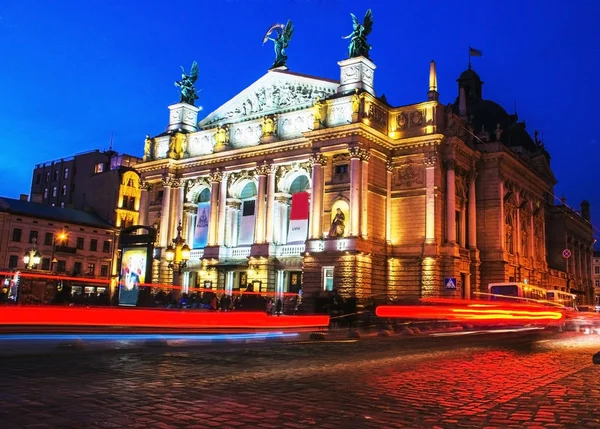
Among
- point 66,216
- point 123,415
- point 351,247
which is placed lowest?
point 123,415

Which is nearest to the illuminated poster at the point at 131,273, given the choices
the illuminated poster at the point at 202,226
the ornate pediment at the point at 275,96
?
the ornate pediment at the point at 275,96

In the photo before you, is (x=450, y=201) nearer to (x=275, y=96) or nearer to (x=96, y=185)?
(x=275, y=96)

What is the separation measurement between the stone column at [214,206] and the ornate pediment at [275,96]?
5.86 meters

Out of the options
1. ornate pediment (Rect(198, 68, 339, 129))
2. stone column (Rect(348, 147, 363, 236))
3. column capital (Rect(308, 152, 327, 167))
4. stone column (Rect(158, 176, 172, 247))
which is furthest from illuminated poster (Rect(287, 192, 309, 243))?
stone column (Rect(158, 176, 172, 247))

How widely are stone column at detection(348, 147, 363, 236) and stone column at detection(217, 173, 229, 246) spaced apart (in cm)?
1478

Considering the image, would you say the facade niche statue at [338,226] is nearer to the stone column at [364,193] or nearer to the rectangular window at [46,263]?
the stone column at [364,193]

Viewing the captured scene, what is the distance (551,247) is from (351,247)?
39.7m

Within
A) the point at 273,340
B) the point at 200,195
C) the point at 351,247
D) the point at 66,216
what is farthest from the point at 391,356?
the point at 66,216

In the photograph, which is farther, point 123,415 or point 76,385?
point 76,385

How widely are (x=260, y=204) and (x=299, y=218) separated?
4536 millimetres

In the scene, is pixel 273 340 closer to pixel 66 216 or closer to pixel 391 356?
pixel 391 356

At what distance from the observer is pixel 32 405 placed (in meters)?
7.39

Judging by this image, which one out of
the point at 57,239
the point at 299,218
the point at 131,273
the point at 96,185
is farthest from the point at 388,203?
the point at 96,185

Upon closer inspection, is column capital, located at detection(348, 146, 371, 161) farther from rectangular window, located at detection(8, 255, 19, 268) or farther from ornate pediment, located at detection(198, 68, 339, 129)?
rectangular window, located at detection(8, 255, 19, 268)
